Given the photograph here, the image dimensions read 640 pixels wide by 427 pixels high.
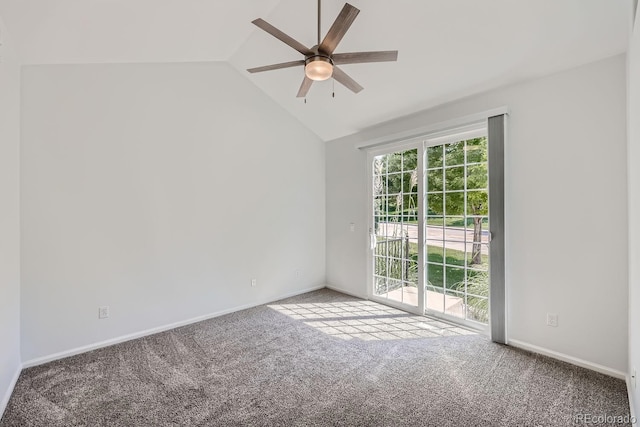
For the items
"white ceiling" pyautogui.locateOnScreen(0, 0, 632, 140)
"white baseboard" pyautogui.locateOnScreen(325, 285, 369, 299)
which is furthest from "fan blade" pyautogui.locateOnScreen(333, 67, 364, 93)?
"white baseboard" pyautogui.locateOnScreen(325, 285, 369, 299)

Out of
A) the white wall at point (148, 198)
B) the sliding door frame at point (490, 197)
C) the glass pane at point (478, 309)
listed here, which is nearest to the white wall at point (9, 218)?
the white wall at point (148, 198)

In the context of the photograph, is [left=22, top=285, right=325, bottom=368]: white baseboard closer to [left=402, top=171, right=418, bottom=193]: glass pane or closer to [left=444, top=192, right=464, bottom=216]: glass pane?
[left=402, top=171, right=418, bottom=193]: glass pane

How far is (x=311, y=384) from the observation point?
2.33 metres

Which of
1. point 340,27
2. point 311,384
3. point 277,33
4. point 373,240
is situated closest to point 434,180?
point 373,240

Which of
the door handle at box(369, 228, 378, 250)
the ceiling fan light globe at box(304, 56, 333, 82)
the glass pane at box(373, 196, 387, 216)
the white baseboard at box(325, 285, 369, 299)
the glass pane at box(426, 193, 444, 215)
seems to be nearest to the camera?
the ceiling fan light globe at box(304, 56, 333, 82)

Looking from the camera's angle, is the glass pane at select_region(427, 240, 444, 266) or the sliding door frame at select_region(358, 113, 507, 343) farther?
the glass pane at select_region(427, 240, 444, 266)

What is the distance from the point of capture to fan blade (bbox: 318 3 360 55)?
1.75m

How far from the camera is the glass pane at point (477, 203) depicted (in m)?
3.14

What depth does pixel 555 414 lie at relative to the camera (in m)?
1.95

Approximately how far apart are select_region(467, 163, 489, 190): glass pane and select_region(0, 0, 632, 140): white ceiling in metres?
0.79

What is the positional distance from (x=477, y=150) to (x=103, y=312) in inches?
166

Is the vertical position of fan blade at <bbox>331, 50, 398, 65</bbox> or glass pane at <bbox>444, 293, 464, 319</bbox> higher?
fan blade at <bbox>331, 50, 398, 65</bbox>

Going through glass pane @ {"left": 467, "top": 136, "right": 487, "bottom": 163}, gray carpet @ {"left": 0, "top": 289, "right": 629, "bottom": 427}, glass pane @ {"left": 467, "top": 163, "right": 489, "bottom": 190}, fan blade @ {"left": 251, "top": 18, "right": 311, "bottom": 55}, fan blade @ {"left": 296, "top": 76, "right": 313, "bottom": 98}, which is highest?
fan blade @ {"left": 251, "top": 18, "right": 311, "bottom": 55}

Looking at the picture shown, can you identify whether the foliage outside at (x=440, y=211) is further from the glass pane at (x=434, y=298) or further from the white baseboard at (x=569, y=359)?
the white baseboard at (x=569, y=359)
